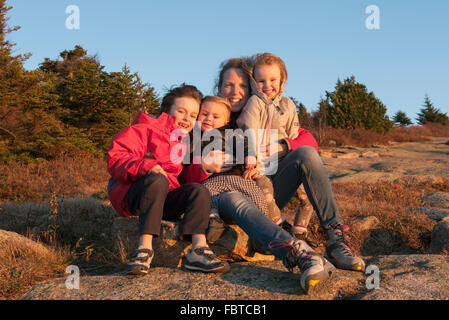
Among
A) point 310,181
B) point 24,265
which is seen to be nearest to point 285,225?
point 310,181

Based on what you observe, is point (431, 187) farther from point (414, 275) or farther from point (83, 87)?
point (83, 87)

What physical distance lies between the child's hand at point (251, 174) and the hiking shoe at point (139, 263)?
0.90 meters

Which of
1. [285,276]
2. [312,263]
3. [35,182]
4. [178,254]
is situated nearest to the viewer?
[312,263]

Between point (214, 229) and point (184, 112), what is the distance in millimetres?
1071

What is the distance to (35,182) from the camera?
7418 mm

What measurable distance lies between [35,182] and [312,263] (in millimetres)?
7121

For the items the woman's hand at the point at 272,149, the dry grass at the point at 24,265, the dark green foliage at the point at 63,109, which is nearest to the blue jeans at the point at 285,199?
the woman's hand at the point at 272,149

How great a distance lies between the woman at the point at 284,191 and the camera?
2244 millimetres

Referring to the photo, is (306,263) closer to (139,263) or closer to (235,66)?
(139,263)

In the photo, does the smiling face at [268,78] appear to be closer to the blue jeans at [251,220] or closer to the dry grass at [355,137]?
the blue jeans at [251,220]

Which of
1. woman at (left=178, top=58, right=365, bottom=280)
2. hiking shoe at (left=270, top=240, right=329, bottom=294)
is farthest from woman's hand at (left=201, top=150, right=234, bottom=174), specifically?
hiking shoe at (left=270, top=240, right=329, bottom=294)

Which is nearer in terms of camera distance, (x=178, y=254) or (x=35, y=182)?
(x=178, y=254)
